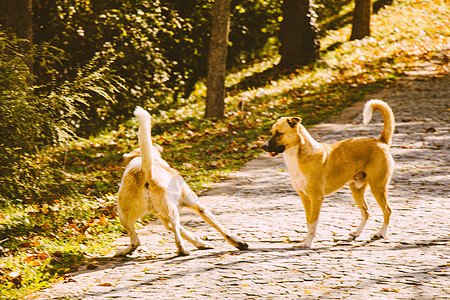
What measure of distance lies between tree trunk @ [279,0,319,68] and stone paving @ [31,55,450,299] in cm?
873

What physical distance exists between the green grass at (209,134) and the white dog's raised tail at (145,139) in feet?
4.25

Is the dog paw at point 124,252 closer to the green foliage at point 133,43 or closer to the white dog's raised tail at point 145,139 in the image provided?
the white dog's raised tail at point 145,139

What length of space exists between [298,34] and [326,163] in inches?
480

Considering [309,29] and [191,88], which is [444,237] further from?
[309,29]

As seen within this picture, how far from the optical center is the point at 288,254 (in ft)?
19.7

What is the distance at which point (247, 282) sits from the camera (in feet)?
17.1

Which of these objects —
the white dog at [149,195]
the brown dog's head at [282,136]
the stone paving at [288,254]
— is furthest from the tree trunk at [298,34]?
the white dog at [149,195]

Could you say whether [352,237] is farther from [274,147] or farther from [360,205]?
[274,147]

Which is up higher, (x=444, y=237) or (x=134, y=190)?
(x=134, y=190)

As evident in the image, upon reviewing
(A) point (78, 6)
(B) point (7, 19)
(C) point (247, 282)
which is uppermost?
(A) point (78, 6)

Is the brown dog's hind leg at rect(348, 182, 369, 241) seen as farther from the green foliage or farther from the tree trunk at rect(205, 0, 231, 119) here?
the tree trunk at rect(205, 0, 231, 119)

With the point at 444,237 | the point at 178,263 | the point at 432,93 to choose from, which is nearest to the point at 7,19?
the point at 178,263

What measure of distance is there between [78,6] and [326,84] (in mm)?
7694

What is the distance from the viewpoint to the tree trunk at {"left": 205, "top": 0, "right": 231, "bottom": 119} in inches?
524
